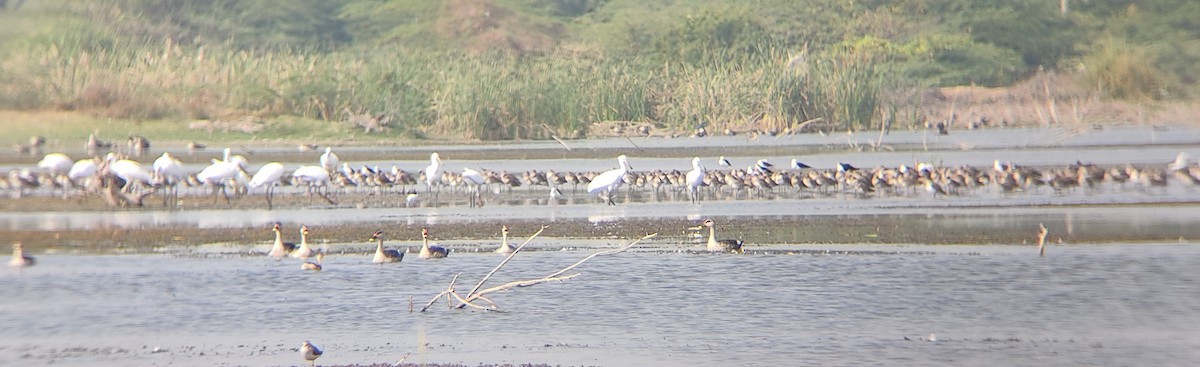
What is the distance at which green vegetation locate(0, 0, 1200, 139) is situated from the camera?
33.2 metres

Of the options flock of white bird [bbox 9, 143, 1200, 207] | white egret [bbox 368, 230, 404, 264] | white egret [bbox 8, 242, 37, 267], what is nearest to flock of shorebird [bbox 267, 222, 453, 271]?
white egret [bbox 368, 230, 404, 264]

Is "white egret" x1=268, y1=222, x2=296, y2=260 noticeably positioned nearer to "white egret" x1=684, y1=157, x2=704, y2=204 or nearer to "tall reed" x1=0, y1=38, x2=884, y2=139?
"white egret" x1=684, y1=157, x2=704, y2=204

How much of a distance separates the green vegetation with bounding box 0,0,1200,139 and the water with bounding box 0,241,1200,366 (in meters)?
19.0

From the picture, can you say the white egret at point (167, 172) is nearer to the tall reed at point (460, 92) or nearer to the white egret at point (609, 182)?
the white egret at point (609, 182)

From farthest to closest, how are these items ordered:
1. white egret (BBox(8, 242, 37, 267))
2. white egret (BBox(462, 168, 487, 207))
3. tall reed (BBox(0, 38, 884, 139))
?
tall reed (BBox(0, 38, 884, 139))
white egret (BBox(462, 168, 487, 207))
white egret (BBox(8, 242, 37, 267))

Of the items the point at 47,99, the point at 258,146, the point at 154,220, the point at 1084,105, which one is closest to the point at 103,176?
the point at 154,220

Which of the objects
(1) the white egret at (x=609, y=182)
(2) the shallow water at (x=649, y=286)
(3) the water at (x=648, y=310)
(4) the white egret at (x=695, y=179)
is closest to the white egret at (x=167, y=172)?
(2) the shallow water at (x=649, y=286)

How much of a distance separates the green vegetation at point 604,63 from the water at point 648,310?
19.0 metres

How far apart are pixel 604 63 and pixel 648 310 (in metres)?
26.4

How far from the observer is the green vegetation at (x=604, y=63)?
3316 centimetres

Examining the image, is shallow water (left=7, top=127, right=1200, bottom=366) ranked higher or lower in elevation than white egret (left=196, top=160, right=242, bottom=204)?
lower

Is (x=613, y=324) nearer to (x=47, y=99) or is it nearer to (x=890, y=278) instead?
(x=890, y=278)

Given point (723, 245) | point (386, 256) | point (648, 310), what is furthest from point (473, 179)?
point (648, 310)

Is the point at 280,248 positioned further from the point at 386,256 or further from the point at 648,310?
the point at 648,310
